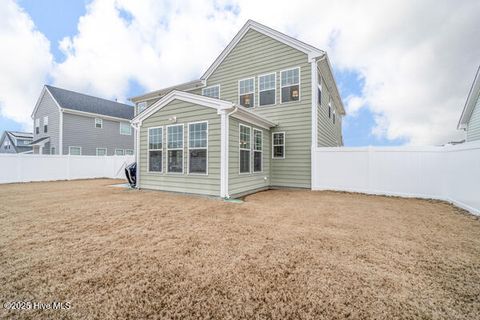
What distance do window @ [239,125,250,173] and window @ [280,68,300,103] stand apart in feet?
9.59

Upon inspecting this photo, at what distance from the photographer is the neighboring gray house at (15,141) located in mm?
25891

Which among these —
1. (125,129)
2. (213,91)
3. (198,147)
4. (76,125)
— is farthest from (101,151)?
(198,147)

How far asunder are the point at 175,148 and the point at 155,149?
1191 mm

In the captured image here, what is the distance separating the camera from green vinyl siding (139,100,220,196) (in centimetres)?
667

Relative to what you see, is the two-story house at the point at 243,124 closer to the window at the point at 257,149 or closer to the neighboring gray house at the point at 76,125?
the window at the point at 257,149

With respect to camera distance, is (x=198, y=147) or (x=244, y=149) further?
(x=244, y=149)

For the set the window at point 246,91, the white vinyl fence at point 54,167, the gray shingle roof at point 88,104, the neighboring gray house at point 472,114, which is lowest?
the white vinyl fence at point 54,167

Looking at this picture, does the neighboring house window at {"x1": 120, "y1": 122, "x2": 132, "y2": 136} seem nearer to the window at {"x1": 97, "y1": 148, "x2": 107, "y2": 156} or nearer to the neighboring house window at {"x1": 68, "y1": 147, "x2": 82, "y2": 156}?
the window at {"x1": 97, "y1": 148, "x2": 107, "y2": 156}

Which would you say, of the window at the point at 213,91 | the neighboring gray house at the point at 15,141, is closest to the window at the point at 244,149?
the window at the point at 213,91

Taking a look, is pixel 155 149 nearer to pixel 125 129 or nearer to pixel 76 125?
pixel 76 125

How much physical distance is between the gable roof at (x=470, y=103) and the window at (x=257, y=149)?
9.80 meters

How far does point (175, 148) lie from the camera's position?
7.58 m

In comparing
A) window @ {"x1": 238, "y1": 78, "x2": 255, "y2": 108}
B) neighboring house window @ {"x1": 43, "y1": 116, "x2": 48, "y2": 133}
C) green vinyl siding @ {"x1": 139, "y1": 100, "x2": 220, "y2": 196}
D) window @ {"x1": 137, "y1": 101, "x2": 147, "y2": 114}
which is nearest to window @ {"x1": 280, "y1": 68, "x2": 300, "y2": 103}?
window @ {"x1": 238, "y1": 78, "x2": 255, "y2": 108}

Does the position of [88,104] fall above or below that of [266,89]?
above
